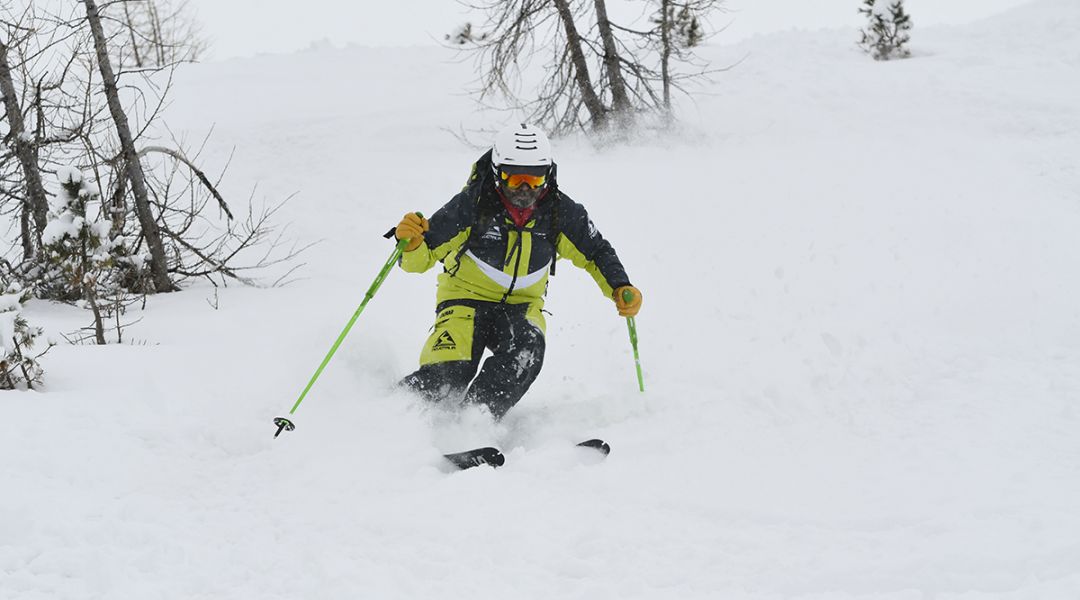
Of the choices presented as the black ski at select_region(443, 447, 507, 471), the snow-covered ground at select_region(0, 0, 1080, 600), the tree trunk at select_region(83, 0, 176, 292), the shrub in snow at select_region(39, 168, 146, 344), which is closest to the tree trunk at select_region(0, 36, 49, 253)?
the tree trunk at select_region(83, 0, 176, 292)

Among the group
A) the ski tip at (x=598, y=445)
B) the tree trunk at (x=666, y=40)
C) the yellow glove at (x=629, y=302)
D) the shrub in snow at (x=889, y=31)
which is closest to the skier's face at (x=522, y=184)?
the yellow glove at (x=629, y=302)

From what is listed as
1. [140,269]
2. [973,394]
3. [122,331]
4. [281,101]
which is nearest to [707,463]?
[973,394]

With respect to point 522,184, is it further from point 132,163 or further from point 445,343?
point 132,163

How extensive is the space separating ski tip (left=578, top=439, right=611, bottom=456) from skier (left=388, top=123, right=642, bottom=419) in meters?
0.57

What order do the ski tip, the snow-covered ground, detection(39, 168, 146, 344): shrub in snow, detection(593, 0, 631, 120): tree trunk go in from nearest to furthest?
1. the snow-covered ground
2. the ski tip
3. detection(39, 168, 146, 344): shrub in snow
4. detection(593, 0, 631, 120): tree trunk

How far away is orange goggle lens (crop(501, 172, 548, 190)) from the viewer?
511 centimetres

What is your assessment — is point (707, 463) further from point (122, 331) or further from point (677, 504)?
point (122, 331)

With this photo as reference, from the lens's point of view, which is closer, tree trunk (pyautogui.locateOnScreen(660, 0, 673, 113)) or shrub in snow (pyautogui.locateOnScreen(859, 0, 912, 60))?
tree trunk (pyautogui.locateOnScreen(660, 0, 673, 113))

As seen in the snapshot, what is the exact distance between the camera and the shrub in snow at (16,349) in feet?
14.6

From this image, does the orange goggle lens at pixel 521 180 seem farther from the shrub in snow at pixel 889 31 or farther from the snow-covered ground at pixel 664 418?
the shrub in snow at pixel 889 31

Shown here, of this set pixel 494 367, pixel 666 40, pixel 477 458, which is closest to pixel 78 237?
pixel 494 367

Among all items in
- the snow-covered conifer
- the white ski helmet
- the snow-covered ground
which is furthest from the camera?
the snow-covered conifer

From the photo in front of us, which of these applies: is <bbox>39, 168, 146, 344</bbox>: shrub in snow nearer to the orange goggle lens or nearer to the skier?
the skier

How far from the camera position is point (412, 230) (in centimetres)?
493
